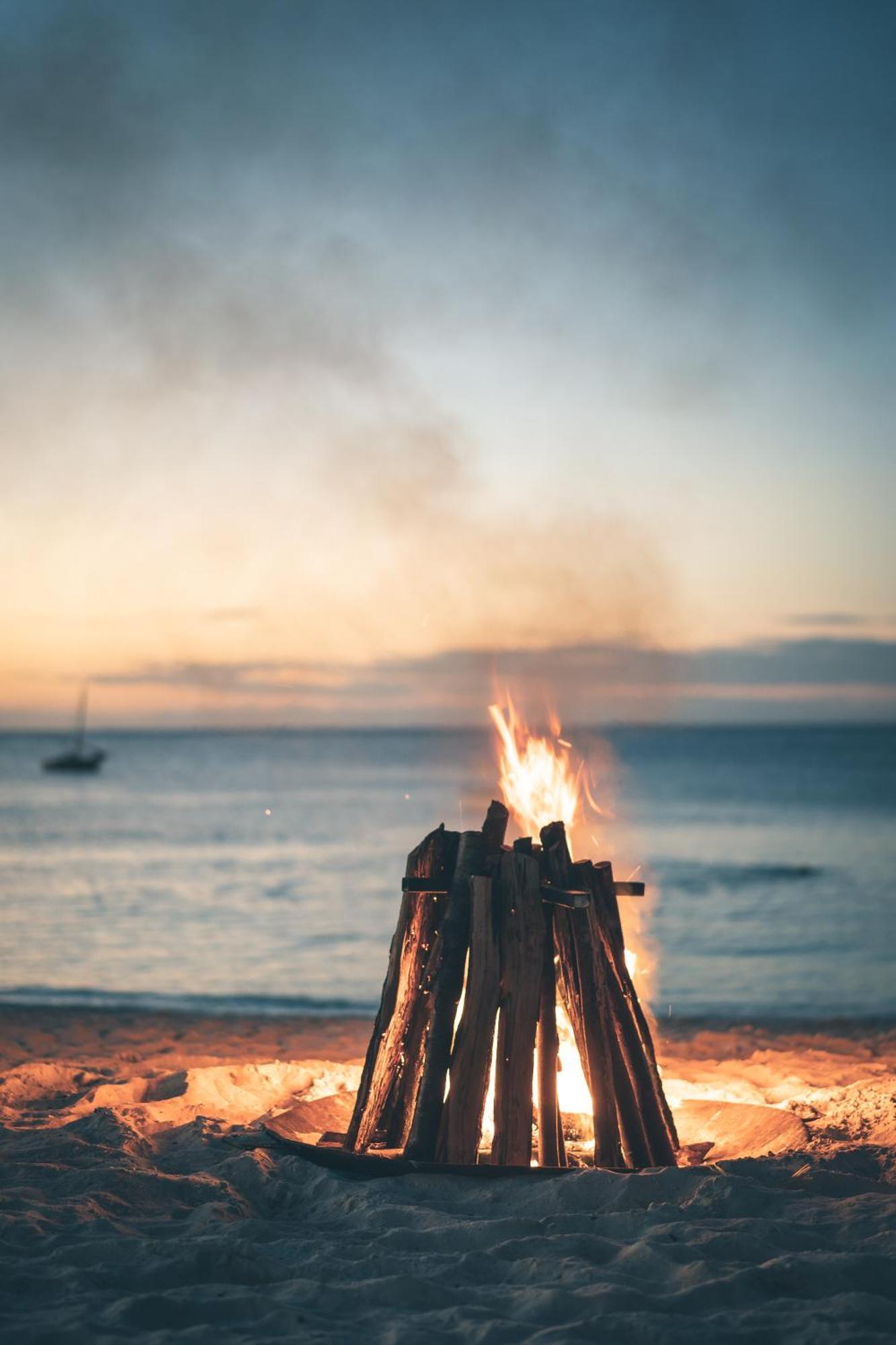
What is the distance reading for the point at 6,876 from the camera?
2514 centimetres

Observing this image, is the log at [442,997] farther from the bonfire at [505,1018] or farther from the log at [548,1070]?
the log at [548,1070]

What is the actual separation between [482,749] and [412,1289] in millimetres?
144292

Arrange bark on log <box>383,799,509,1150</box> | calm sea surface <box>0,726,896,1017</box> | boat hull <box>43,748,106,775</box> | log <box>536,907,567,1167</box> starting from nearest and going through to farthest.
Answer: log <box>536,907,567,1167</box> < bark on log <box>383,799,509,1150</box> < calm sea surface <box>0,726,896,1017</box> < boat hull <box>43,748,106,775</box>

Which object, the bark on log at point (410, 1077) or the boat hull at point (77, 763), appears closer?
the bark on log at point (410, 1077)

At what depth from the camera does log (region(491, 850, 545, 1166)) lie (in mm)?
5285

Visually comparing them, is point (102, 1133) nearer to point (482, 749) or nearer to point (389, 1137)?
point (389, 1137)

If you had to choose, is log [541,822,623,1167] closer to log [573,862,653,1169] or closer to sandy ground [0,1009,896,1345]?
log [573,862,653,1169]

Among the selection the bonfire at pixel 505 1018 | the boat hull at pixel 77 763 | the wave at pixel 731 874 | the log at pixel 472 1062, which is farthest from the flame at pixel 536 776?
the boat hull at pixel 77 763

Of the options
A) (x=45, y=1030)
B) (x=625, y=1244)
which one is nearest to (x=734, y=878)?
(x=45, y=1030)

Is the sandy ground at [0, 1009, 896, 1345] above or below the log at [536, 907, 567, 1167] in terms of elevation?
below

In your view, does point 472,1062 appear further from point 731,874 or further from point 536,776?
point 731,874

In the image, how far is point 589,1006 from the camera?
5492 millimetres

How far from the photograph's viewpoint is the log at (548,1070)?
5.43 m

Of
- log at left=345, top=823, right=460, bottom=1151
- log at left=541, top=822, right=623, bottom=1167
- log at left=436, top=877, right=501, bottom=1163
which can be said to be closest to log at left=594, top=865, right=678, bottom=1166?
log at left=541, top=822, right=623, bottom=1167
